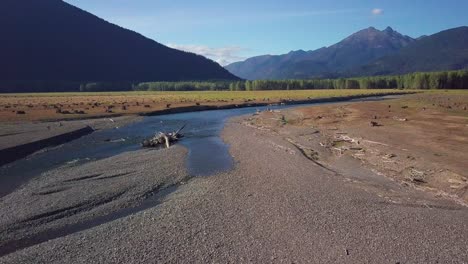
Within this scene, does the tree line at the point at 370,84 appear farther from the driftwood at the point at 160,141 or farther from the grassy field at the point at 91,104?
the driftwood at the point at 160,141

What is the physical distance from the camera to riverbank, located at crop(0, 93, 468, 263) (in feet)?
40.8

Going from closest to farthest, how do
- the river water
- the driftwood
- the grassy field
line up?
1. the river water
2. the driftwood
3. the grassy field

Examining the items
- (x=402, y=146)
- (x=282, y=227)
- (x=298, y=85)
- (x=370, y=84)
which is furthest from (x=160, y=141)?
(x=298, y=85)

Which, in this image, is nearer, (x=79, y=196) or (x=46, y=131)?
(x=79, y=196)

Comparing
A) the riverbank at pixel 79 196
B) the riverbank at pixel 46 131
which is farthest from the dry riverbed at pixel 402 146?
the riverbank at pixel 46 131

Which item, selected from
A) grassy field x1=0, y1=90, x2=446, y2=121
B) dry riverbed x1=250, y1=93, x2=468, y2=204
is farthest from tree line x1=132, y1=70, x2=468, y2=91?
dry riverbed x1=250, y1=93, x2=468, y2=204

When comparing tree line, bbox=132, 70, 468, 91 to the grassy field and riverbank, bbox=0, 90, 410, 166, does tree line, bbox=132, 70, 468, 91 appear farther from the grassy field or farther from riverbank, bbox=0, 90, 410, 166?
riverbank, bbox=0, 90, 410, 166

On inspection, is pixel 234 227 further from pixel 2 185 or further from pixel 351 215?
pixel 2 185

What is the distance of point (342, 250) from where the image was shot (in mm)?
12617

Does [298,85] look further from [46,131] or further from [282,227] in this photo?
[282,227]

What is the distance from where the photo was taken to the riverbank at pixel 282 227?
12.4m

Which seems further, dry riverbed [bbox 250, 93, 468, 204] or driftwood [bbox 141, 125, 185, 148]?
driftwood [bbox 141, 125, 185, 148]

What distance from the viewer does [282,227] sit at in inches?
574

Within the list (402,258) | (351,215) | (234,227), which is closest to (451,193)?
(351,215)
